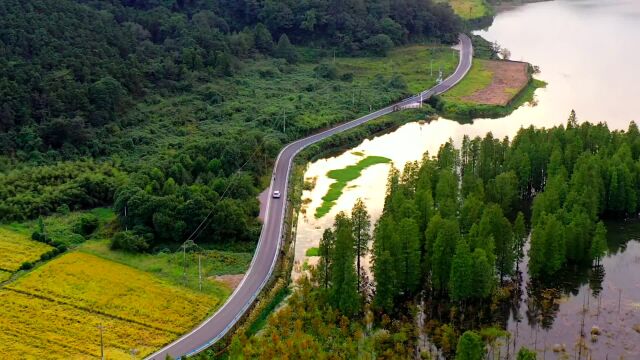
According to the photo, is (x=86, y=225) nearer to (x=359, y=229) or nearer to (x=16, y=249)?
(x=16, y=249)

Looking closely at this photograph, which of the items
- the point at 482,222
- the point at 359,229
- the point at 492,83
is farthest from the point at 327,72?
the point at 482,222

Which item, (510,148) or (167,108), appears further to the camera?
(167,108)

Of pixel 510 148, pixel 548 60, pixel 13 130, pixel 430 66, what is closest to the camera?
pixel 510 148

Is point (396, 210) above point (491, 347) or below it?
above

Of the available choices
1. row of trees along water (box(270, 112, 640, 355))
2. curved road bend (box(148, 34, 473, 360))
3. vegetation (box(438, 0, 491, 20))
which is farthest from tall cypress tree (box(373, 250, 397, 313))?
vegetation (box(438, 0, 491, 20))

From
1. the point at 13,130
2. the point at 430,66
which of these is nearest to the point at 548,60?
the point at 430,66

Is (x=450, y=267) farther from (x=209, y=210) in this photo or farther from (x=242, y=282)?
(x=209, y=210)

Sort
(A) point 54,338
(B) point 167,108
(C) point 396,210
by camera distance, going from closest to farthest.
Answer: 1. (A) point 54,338
2. (C) point 396,210
3. (B) point 167,108

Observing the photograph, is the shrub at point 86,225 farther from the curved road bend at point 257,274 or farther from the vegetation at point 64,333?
the curved road bend at point 257,274
